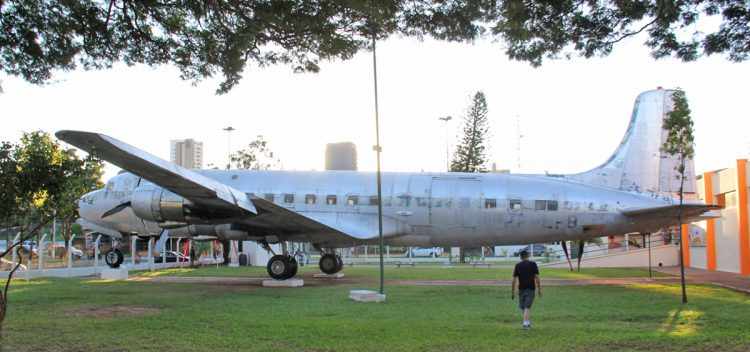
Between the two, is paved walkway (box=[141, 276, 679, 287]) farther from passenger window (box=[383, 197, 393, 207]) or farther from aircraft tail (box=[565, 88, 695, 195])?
aircraft tail (box=[565, 88, 695, 195])

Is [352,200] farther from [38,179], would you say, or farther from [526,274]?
[38,179]

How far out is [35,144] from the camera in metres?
8.30

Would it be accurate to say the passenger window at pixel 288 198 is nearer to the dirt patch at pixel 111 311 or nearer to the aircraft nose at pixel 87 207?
the aircraft nose at pixel 87 207

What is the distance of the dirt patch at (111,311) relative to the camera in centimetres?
1266

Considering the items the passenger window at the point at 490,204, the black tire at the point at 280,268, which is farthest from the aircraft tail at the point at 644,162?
the black tire at the point at 280,268

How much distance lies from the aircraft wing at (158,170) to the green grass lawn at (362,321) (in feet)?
8.76

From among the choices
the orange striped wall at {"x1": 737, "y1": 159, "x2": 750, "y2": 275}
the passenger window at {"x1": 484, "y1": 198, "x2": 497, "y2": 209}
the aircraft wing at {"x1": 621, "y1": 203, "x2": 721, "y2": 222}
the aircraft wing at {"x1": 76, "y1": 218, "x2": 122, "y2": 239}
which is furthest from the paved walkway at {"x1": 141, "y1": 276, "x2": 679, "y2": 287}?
the orange striped wall at {"x1": 737, "y1": 159, "x2": 750, "y2": 275}

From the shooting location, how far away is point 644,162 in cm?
2311

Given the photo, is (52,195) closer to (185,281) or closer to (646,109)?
(185,281)

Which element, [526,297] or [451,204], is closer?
[526,297]

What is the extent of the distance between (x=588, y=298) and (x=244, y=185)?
1251cm

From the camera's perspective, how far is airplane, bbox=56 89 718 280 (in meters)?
20.7

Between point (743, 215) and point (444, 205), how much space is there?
1637 cm

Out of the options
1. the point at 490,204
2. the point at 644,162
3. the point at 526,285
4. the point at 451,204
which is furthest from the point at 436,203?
the point at 526,285
